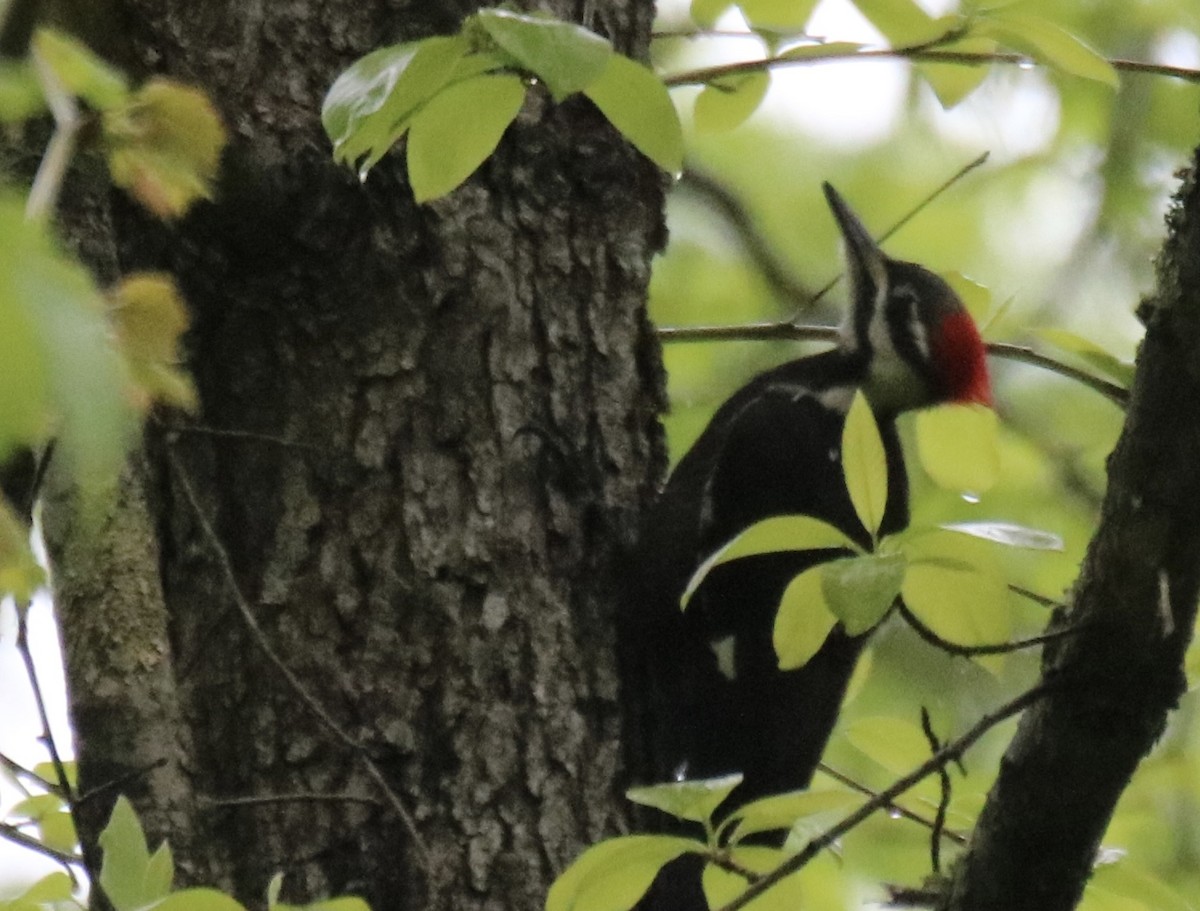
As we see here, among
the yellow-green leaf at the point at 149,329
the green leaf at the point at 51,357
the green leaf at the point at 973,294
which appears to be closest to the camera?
the green leaf at the point at 51,357

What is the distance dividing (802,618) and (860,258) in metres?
1.77

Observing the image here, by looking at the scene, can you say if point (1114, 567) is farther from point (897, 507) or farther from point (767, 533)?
point (897, 507)

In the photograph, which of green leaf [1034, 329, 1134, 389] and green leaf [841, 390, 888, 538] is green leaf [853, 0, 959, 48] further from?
green leaf [841, 390, 888, 538]

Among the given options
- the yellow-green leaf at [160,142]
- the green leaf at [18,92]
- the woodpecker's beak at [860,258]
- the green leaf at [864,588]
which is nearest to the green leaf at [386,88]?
the yellow-green leaf at [160,142]

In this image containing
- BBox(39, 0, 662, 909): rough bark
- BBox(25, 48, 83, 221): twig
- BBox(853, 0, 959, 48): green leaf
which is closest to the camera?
BBox(25, 48, 83, 221): twig

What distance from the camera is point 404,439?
5.34ft

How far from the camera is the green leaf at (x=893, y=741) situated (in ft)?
4.96

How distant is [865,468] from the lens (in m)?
1.15

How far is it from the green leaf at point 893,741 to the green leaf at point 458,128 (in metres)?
0.71

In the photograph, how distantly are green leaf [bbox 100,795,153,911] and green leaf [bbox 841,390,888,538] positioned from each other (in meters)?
0.56

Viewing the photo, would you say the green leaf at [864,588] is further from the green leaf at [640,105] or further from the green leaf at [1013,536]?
the green leaf at [640,105]

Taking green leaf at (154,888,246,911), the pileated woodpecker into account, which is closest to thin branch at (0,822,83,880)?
green leaf at (154,888,246,911)

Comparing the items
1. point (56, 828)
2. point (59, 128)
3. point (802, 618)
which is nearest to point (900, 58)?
point (802, 618)

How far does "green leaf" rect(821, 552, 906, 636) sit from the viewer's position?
104 centimetres
